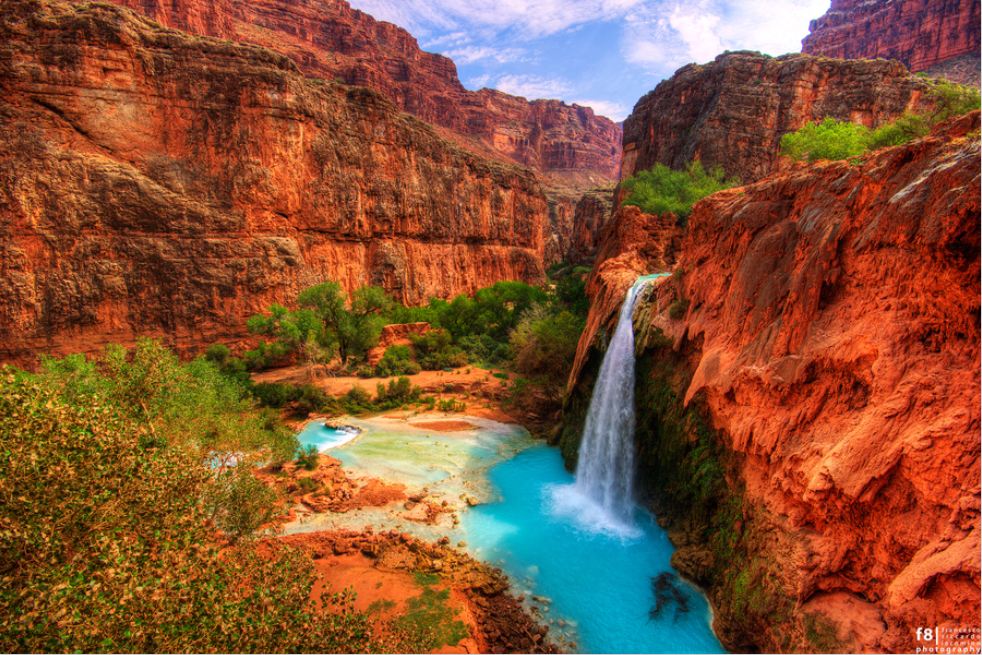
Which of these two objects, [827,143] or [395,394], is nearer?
[827,143]

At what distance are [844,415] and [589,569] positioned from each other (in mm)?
6599

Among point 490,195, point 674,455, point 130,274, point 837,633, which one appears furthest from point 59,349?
point 490,195

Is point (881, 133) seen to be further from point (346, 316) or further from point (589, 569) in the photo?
point (346, 316)

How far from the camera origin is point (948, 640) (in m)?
5.15

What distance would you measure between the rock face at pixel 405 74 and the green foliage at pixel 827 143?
62.1 metres

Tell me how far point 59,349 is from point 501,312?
26.7m

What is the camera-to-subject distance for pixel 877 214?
309 inches

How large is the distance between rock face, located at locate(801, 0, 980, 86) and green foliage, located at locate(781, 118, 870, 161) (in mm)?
46793

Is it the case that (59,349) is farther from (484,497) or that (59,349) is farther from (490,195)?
(490,195)

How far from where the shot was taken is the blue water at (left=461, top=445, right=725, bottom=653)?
897cm

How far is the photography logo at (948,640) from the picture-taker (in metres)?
4.95

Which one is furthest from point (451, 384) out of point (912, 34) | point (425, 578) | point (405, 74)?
point (912, 34)

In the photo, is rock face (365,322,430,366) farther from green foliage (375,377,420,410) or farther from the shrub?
the shrub

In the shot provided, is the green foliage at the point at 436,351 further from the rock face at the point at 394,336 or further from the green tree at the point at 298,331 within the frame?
the green tree at the point at 298,331
